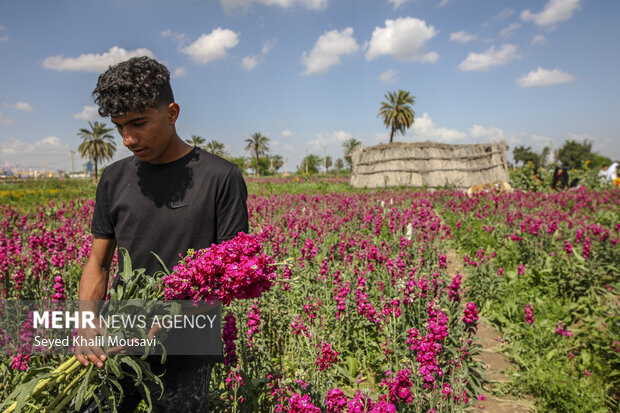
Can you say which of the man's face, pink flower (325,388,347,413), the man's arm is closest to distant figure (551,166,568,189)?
pink flower (325,388,347,413)

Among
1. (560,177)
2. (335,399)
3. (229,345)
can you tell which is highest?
(560,177)

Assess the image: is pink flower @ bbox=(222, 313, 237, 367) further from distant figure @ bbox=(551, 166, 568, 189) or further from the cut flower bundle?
distant figure @ bbox=(551, 166, 568, 189)

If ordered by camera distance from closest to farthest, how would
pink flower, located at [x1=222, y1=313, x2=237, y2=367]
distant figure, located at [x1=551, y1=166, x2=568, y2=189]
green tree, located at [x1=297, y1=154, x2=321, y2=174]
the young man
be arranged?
1. the young man
2. pink flower, located at [x1=222, y1=313, x2=237, y2=367]
3. distant figure, located at [x1=551, y1=166, x2=568, y2=189]
4. green tree, located at [x1=297, y1=154, x2=321, y2=174]

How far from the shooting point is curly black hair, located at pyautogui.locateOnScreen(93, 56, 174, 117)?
1.71 m

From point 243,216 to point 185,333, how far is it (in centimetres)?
71

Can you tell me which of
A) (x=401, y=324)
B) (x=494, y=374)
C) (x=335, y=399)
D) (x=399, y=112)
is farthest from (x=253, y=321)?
(x=399, y=112)

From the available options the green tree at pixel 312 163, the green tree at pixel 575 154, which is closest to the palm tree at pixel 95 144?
the green tree at pixel 312 163

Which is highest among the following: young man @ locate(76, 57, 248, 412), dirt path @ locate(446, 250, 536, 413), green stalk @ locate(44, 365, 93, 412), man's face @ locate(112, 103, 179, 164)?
man's face @ locate(112, 103, 179, 164)

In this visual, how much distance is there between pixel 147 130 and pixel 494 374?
4310 mm

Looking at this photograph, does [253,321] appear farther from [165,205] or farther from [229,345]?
[165,205]

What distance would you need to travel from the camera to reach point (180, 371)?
6.40ft

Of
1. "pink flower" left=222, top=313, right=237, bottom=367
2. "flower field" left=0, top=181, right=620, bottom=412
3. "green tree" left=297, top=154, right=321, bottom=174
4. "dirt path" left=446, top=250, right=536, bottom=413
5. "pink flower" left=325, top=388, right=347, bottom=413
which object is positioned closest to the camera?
"pink flower" left=325, top=388, right=347, bottom=413

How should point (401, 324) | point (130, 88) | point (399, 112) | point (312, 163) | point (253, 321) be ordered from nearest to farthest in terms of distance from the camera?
point (130, 88) → point (253, 321) → point (401, 324) → point (399, 112) → point (312, 163)

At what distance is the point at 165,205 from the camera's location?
1979 millimetres
